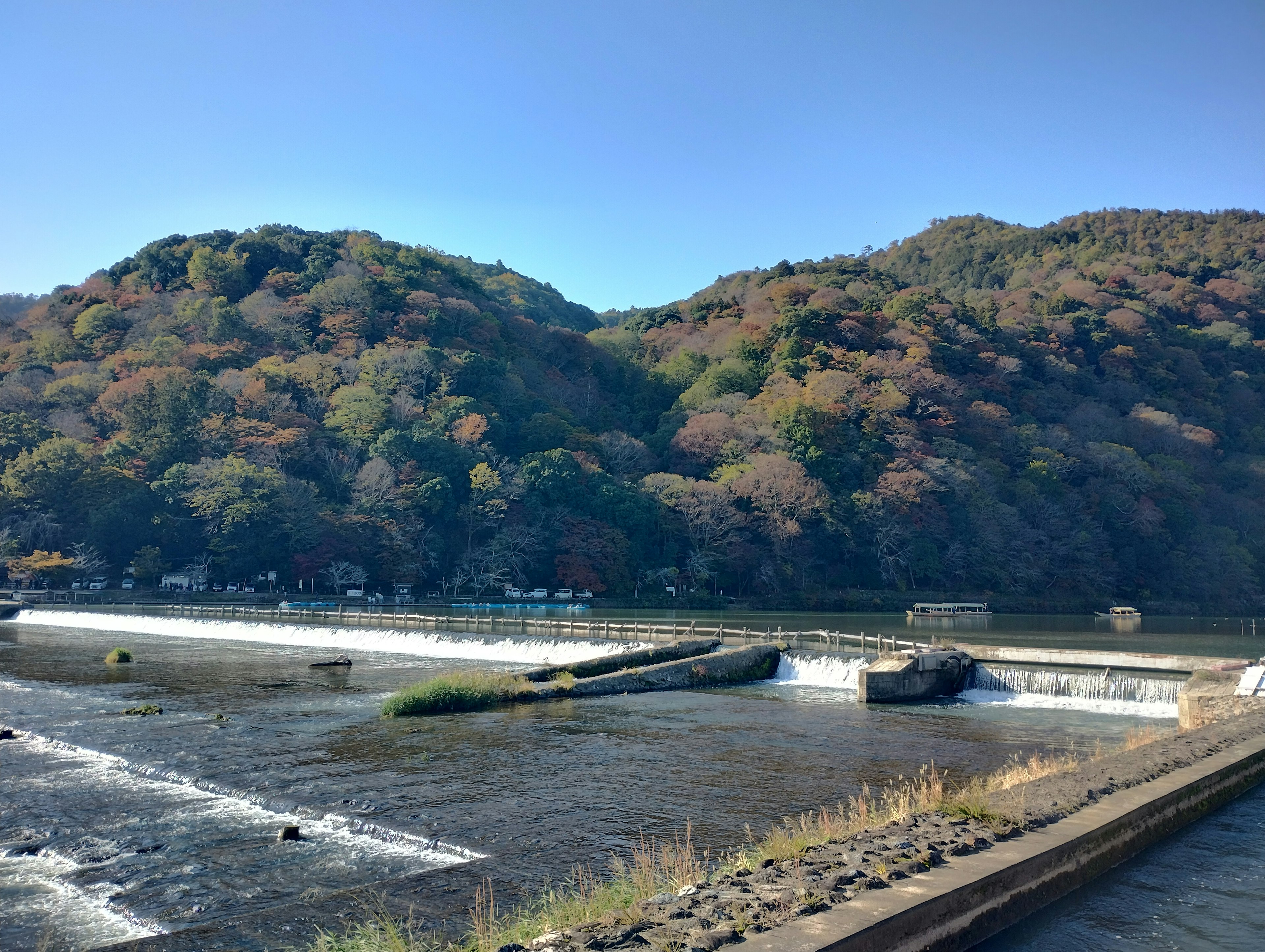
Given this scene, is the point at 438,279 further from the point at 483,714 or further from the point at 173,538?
the point at 483,714

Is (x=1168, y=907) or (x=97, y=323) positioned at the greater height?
(x=97, y=323)

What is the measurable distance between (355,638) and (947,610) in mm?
43072

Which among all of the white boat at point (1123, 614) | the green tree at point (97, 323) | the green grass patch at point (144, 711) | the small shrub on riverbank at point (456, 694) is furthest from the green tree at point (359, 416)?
the white boat at point (1123, 614)

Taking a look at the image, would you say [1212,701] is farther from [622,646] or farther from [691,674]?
[622,646]

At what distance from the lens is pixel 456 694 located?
2256 centimetres

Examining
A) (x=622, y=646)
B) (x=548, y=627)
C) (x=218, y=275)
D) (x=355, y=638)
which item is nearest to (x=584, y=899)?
(x=622, y=646)

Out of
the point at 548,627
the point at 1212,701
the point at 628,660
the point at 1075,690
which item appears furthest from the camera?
the point at 548,627

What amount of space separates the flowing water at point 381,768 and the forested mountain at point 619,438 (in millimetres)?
36339

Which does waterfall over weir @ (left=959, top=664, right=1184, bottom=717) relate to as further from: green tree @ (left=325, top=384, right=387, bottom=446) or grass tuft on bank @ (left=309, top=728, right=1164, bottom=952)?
green tree @ (left=325, top=384, right=387, bottom=446)

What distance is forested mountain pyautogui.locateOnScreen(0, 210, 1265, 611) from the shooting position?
216ft

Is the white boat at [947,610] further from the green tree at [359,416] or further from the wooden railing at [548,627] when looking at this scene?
the green tree at [359,416]

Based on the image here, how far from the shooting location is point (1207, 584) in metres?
71.3

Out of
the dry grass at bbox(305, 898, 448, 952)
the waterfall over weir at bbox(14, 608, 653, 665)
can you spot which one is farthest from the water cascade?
the dry grass at bbox(305, 898, 448, 952)

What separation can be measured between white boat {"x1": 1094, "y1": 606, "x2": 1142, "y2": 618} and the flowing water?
4347cm
